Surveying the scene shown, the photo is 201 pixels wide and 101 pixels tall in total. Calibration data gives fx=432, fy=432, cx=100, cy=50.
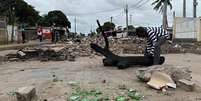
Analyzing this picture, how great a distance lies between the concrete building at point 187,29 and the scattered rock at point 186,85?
28.0 metres

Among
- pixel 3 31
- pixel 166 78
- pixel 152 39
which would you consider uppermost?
pixel 3 31

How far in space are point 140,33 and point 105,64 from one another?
201 centimetres

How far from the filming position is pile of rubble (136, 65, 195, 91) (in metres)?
10.3

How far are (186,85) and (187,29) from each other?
31619mm

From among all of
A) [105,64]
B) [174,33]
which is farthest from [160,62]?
[174,33]

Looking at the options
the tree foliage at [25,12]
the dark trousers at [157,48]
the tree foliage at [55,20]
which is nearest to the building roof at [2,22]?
the dark trousers at [157,48]

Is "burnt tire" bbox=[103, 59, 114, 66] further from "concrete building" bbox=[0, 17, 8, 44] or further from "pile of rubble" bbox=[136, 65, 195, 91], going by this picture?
"concrete building" bbox=[0, 17, 8, 44]

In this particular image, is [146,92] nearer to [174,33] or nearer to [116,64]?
[116,64]

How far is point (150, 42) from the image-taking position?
1517 cm

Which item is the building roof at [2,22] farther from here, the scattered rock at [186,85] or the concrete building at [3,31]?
the scattered rock at [186,85]

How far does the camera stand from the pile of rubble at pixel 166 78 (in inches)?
406

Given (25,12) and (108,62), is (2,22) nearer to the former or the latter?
(108,62)

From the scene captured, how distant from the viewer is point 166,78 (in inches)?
418

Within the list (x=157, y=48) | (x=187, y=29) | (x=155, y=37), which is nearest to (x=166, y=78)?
(x=157, y=48)
